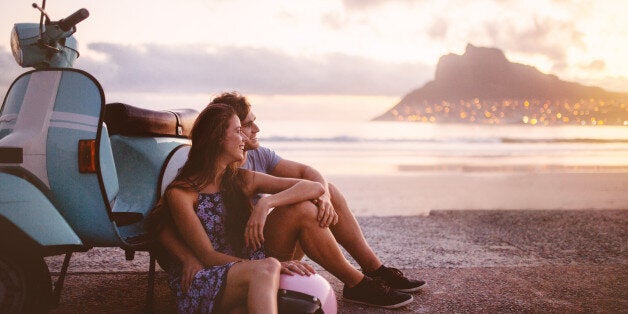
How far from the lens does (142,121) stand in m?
3.22

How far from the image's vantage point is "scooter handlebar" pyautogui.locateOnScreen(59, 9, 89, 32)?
2605 millimetres

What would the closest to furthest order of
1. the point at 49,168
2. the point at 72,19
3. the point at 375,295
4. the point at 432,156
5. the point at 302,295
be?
the point at 302,295
the point at 49,168
the point at 72,19
the point at 375,295
the point at 432,156

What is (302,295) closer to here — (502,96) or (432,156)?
(432,156)

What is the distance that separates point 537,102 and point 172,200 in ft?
207

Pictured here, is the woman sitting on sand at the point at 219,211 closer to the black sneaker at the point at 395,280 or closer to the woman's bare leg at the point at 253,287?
the woman's bare leg at the point at 253,287

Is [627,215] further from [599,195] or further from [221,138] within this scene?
[221,138]

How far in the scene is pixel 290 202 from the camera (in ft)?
9.14

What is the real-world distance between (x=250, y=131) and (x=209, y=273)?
1.00 m

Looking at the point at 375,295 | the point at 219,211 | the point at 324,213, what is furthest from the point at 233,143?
the point at 375,295

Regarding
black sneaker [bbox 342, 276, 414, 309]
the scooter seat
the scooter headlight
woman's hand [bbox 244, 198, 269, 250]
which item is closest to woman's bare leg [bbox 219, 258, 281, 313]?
woman's hand [bbox 244, 198, 269, 250]

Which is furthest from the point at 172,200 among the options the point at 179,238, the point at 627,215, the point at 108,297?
the point at 627,215

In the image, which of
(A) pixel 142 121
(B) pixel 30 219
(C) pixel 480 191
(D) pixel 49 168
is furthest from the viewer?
(C) pixel 480 191

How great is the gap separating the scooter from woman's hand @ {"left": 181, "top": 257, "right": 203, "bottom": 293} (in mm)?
413

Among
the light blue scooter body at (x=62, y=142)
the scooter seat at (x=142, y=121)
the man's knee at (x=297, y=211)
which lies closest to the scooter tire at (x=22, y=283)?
the light blue scooter body at (x=62, y=142)
